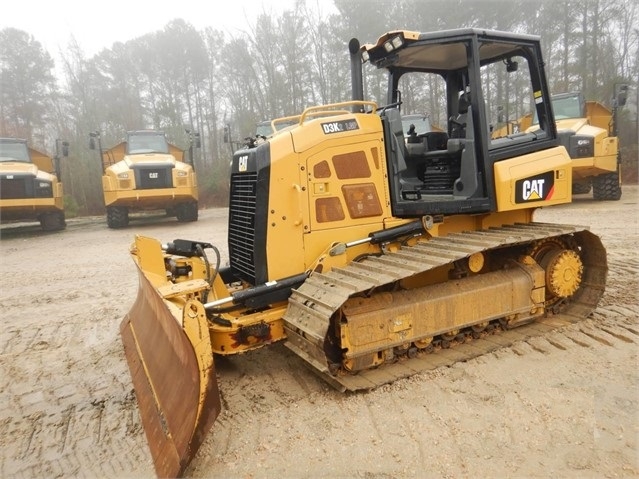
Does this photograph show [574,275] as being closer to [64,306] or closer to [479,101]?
[479,101]

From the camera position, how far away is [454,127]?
4.43 metres

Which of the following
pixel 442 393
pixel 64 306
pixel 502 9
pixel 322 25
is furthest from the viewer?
pixel 322 25

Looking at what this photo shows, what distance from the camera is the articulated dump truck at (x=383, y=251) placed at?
10.7 feet

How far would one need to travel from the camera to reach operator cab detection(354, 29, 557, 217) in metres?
3.85

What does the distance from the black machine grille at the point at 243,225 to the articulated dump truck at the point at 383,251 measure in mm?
21

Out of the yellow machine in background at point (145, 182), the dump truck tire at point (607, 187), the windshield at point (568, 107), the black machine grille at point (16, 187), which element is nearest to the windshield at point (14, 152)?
the black machine grille at point (16, 187)

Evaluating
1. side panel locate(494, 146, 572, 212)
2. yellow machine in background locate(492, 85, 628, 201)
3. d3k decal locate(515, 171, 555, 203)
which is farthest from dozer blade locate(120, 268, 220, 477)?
yellow machine in background locate(492, 85, 628, 201)

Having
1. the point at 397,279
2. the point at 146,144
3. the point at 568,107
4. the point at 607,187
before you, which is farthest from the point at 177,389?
the point at 568,107

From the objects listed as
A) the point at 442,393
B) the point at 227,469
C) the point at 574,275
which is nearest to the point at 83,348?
the point at 227,469

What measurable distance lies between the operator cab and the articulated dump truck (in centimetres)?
2

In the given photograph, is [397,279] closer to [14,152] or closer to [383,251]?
[383,251]

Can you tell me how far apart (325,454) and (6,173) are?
1402 centimetres

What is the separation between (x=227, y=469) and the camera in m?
2.46

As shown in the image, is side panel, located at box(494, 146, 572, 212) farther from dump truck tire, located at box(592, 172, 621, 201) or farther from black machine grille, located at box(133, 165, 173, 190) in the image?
black machine grille, located at box(133, 165, 173, 190)
